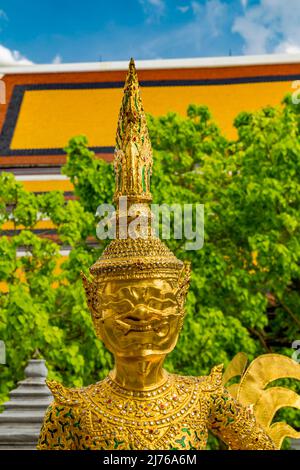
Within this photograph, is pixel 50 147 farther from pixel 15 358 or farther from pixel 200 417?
pixel 200 417

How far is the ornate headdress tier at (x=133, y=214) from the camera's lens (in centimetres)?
391

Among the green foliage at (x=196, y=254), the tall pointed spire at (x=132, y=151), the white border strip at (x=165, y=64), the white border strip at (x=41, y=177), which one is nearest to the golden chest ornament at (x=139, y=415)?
the tall pointed spire at (x=132, y=151)

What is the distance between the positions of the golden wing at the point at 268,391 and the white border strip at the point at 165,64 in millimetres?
13207

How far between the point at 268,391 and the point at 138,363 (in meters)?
1.05

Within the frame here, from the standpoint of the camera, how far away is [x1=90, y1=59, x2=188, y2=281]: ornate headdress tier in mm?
3912

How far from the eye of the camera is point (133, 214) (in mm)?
3992

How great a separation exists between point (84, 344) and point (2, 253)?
4.58 feet

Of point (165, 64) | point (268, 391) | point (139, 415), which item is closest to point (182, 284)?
point (139, 415)

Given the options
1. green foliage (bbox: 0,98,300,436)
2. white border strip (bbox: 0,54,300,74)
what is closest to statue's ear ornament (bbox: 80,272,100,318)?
green foliage (bbox: 0,98,300,436)

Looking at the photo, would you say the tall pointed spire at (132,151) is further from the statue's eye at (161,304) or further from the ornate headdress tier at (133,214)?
the statue's eye at (161,304)

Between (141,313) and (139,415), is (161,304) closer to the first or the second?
(141,313)

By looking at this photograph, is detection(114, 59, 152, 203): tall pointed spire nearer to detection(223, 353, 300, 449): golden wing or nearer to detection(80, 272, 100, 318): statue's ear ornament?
detection(80, 272, 100, 318): statue's ear ornament
